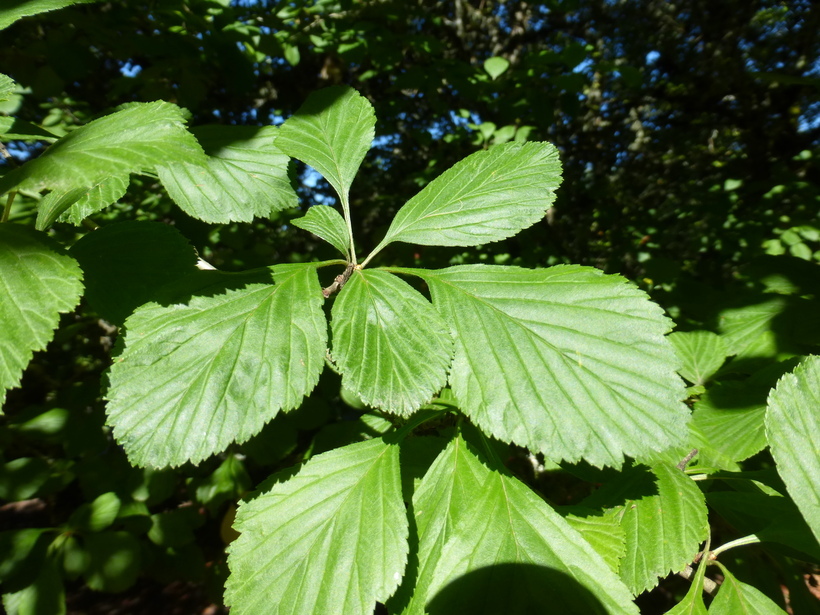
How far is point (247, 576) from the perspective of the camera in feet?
2.26

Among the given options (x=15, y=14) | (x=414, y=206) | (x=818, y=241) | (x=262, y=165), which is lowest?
(x=818, y=241)

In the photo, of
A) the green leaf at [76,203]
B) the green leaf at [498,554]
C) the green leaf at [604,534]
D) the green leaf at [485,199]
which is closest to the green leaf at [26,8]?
the green leaf at [76,203]

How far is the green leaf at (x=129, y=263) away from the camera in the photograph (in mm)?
748

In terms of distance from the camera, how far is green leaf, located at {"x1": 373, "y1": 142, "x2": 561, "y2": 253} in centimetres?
79

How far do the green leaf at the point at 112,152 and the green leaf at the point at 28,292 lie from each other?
0.33 feet

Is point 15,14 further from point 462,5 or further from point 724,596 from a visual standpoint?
point 462,5

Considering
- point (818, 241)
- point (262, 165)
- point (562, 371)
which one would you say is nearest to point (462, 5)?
point (818, 241)

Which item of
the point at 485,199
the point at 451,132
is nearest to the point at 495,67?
the point at 451,132

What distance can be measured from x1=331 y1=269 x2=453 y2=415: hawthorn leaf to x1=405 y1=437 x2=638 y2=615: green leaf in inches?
8.1

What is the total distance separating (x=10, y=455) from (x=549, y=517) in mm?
2218

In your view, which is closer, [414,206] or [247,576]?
[247,576]

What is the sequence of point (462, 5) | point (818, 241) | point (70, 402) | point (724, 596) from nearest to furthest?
point (724, 596) < point (70, 402) < point (818, 241) < point (462, 5)

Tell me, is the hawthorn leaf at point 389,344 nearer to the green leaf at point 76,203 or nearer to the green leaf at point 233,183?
the green leaf at point 233,183

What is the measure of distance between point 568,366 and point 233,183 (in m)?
0.69
